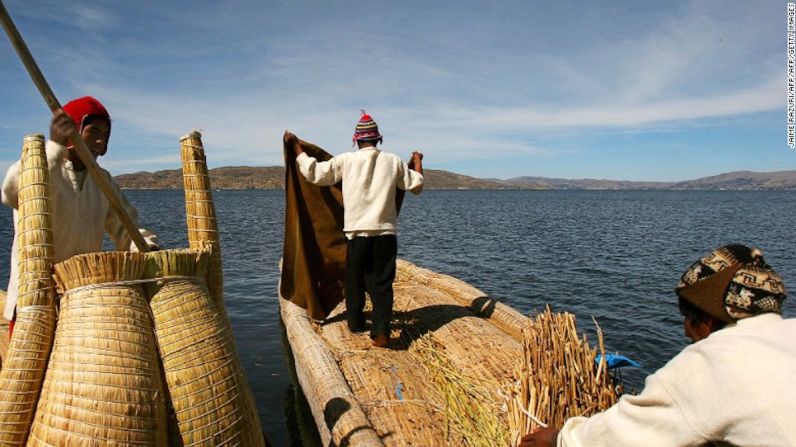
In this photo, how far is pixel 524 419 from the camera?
319cm

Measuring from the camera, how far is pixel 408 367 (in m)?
5.57

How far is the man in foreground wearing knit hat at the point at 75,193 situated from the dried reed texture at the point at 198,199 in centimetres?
37

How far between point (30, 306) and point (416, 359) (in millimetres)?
3910

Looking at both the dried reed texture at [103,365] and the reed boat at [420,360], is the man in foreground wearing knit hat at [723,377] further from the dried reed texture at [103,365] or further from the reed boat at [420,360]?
the dried reed texture at [103,365]

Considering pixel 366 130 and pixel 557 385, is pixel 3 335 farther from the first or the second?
pixel 557 385

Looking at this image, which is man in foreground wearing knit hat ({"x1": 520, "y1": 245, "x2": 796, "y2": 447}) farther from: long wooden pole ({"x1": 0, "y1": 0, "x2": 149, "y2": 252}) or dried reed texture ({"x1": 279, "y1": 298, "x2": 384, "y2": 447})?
long wooden pole ({"x1": 0, "y1": 0, "x2": 149, "y2": 252})

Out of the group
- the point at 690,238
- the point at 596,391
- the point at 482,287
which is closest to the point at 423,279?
the point at 596,391

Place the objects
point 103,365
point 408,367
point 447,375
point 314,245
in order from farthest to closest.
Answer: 1. point 314,245
2. point 408,367
3. point 447,375
4. point 103,365

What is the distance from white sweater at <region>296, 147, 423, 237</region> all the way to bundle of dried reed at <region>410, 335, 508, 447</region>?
154 centimetres

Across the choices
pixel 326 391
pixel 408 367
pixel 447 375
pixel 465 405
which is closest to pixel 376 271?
pixel 408 367

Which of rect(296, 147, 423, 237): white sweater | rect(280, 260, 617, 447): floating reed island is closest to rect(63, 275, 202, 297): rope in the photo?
rect(280, 260, 617, 447): floating reed island

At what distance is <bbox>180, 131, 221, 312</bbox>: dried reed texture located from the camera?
10.3ft

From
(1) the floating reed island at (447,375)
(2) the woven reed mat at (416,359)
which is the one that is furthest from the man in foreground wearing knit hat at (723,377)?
(2) the woven reed mat at (416,359)

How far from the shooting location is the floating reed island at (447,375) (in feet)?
10.6
